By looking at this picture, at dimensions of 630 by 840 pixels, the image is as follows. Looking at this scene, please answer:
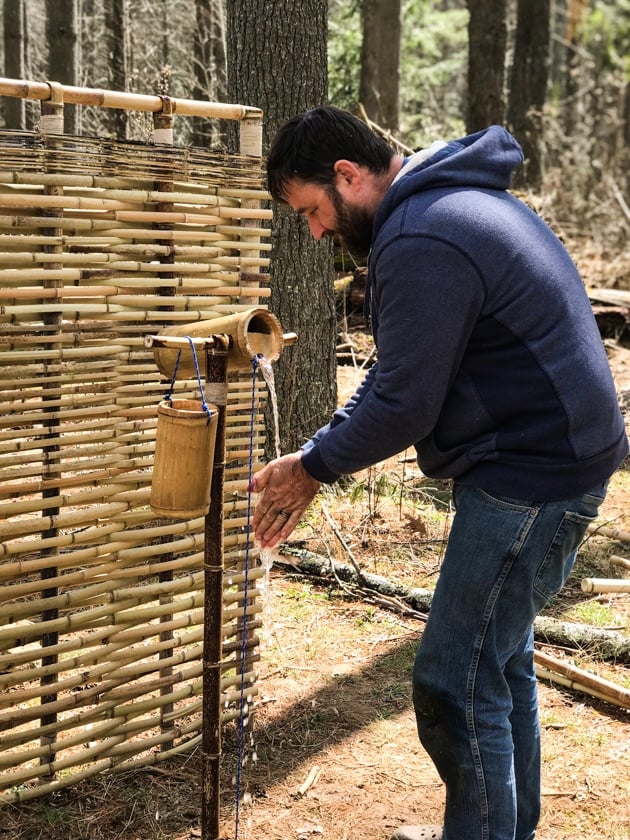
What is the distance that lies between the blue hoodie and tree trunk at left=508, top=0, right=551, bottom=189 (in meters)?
12.0

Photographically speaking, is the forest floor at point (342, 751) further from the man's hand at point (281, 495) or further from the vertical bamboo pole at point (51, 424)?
the man's hand at point (281, 495)

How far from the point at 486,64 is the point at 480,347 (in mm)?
10857

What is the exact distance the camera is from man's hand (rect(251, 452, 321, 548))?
2387mm

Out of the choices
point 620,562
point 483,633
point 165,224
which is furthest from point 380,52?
point 483,633

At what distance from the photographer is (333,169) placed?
2346mm

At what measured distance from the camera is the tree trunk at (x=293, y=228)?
5305mm

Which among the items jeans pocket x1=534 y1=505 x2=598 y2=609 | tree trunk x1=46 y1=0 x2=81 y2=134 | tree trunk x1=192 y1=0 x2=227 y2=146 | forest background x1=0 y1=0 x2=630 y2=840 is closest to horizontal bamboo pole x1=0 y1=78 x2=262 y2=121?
forest background x1=0 y1=0 x2=630 y2=840

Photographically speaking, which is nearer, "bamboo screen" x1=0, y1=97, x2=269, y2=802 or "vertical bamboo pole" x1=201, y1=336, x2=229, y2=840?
"vertical bamboo pole" x1=201, y1=336, x2=229, y2=840

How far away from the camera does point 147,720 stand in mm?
3367

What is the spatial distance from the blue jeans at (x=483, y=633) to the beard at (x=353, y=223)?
68 cm

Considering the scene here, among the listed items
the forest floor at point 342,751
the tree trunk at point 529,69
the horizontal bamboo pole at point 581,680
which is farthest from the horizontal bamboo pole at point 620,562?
the tree trunk at point 529,69

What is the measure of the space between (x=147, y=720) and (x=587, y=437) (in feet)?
6.56

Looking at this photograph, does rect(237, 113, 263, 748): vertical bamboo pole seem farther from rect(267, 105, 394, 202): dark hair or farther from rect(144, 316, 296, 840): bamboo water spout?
rect(267, 105, 394, 202): dark hair

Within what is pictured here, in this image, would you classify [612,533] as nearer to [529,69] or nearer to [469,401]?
[469,401]
